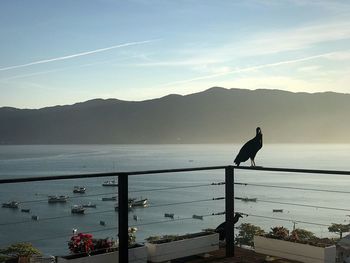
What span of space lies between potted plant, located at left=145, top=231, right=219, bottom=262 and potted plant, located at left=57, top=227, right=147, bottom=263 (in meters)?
0.17

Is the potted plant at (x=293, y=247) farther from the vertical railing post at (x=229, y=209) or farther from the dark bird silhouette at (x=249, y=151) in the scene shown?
the dark bird silhouette at (x=249, y=151)

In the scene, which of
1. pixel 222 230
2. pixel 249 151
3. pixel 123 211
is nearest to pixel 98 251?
pixel 123 211

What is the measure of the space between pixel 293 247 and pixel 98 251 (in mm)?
2092

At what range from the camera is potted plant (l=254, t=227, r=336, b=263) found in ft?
14.9

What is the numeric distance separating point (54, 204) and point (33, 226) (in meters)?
12.0

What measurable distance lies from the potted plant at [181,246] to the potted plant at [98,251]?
0.17 metres

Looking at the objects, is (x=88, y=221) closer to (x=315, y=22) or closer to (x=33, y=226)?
(x=33, y=226)

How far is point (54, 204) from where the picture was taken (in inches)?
3260

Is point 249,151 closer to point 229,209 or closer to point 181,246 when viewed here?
point 229,209

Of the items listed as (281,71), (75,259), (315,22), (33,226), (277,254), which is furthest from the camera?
(281,71)

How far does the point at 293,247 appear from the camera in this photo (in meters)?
4.82

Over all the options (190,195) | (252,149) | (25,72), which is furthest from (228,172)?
(25,72)

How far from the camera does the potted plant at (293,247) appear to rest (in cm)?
454

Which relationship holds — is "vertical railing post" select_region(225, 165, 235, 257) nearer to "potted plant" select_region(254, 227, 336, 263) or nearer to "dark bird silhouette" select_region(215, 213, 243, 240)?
"dark bird silhouette" select_region(215, 213, 243, 240)
